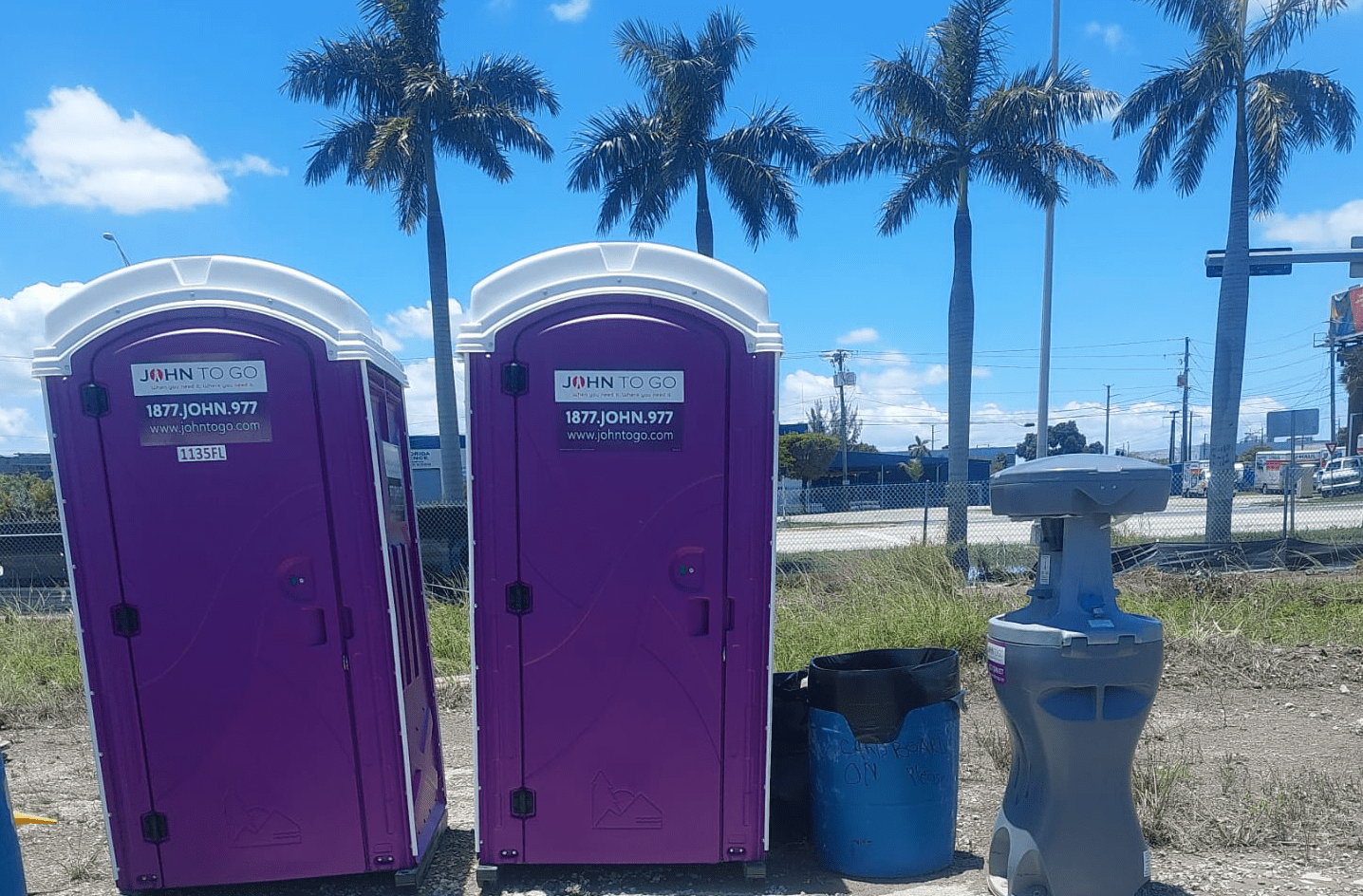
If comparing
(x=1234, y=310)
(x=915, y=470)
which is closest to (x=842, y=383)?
(x=915, y=470)

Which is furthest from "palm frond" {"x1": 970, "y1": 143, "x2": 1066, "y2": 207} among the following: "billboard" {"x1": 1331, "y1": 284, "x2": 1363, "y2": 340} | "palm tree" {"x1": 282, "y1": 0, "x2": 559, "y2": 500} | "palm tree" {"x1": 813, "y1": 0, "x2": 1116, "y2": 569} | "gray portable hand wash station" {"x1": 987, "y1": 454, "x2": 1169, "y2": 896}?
"billboard" {"x1": 1331, "y1": 284, "x2": 1363, "y2": 340}

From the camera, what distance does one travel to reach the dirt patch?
3693 millimetres

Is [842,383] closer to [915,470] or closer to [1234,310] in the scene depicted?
[915,470]

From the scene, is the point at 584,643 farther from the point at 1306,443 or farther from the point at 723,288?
the point at 1306,443

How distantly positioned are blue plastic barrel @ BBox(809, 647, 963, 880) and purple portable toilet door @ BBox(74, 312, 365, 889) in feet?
6.48

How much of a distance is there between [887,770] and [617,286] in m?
2.28

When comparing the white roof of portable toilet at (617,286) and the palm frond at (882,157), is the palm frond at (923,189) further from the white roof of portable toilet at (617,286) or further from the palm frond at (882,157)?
the white roof of portable toilet at (617,286)

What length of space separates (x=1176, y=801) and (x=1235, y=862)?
→ 0.54 meters

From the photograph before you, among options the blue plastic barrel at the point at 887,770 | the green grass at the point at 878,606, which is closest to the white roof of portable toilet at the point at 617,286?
the blue plastic barrel at the point at 887,770

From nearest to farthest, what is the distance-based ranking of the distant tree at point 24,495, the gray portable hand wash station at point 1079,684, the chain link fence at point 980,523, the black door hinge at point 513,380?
the gray portable hand wash station at point 1079,684
the black door hinge at point 513,380
the chain link fence at point 980,523
the distant tree at point 24,495

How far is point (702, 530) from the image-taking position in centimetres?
359

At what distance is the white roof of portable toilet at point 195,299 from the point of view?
11.2ft

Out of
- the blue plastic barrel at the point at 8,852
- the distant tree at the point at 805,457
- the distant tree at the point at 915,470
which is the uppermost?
the blue plastic barrel at the point at 8,852

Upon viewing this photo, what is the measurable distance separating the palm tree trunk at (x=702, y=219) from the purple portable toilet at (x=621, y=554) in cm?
1638
